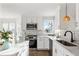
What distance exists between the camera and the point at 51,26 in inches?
77.5

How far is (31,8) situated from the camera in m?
1.91

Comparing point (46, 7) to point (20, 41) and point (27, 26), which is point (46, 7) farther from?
point (20, 41)

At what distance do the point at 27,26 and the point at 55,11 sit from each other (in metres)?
0.45

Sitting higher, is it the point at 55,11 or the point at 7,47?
the point at 55,11

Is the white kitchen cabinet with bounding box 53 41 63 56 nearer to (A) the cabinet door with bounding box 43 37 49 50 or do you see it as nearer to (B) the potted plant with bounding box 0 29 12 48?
(A) the cabinet door with bounding box 43 37 49 50

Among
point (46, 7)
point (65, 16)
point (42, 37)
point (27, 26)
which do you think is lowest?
point (42, 37)

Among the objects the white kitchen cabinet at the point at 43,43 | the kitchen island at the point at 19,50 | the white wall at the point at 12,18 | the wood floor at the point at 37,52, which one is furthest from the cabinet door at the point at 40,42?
the white wall at the point at 12,18

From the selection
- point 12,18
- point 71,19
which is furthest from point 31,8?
point 71,19

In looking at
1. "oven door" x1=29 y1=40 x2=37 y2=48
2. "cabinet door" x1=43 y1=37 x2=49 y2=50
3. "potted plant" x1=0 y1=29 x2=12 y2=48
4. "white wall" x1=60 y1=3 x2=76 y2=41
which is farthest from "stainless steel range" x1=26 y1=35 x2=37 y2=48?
"white wall" x1=60 y1=3 x2=76 y2=41

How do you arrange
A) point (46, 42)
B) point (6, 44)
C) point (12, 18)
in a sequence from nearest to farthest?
point (6, 44) → point (12, 18) → point (46, 42)

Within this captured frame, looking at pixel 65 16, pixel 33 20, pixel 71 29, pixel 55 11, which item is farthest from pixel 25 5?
pixel 71 29

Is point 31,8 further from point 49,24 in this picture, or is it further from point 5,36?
point 5,36

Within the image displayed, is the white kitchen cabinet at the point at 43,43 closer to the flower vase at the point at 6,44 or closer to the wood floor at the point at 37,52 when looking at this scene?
the wood floor at the point at 37,52

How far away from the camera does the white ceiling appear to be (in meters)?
1.77
